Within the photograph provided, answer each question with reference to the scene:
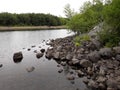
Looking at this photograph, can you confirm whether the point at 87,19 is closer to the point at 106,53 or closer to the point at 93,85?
the point at 106,53

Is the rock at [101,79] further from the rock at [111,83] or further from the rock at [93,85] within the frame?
the rock at [111,83]

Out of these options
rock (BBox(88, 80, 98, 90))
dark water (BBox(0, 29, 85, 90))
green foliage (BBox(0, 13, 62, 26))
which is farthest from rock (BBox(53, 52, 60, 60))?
green foliage (BBox(0, 13, 62, 26))

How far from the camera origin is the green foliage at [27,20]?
11695 centimetres

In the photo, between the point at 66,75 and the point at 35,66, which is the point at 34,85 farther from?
the point at 35,66

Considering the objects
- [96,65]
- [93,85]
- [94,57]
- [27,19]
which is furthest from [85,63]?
[27,19]

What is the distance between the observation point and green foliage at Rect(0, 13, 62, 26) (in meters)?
117

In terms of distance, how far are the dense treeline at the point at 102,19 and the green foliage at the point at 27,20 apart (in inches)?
2526

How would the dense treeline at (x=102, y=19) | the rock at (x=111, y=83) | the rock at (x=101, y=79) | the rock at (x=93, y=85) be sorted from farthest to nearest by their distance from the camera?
1. the dense treeline at (x=102, y=19)
2. the rock at (x=101, y=79)
3. the rock at (x=93, y=85)
4. the rock at (x=111, y=83)

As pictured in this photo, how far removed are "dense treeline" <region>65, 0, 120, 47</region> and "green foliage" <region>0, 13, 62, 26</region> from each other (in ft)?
210

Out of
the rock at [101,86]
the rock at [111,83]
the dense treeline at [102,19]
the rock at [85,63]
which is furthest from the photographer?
the dense treeline at [102,19]

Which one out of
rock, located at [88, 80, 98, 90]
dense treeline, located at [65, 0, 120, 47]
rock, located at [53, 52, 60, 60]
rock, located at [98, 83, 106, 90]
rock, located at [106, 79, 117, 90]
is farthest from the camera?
rock, located at [53, 52, 60, 60]

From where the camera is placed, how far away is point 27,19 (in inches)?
5064

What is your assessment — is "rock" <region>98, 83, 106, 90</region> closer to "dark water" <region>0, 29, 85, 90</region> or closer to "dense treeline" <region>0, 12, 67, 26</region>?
"dark water" <region>0, 29, 85, 90</region>

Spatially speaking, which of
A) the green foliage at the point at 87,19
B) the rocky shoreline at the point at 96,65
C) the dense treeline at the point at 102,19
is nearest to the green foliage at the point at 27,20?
the dense treeline at the point at 102,19
